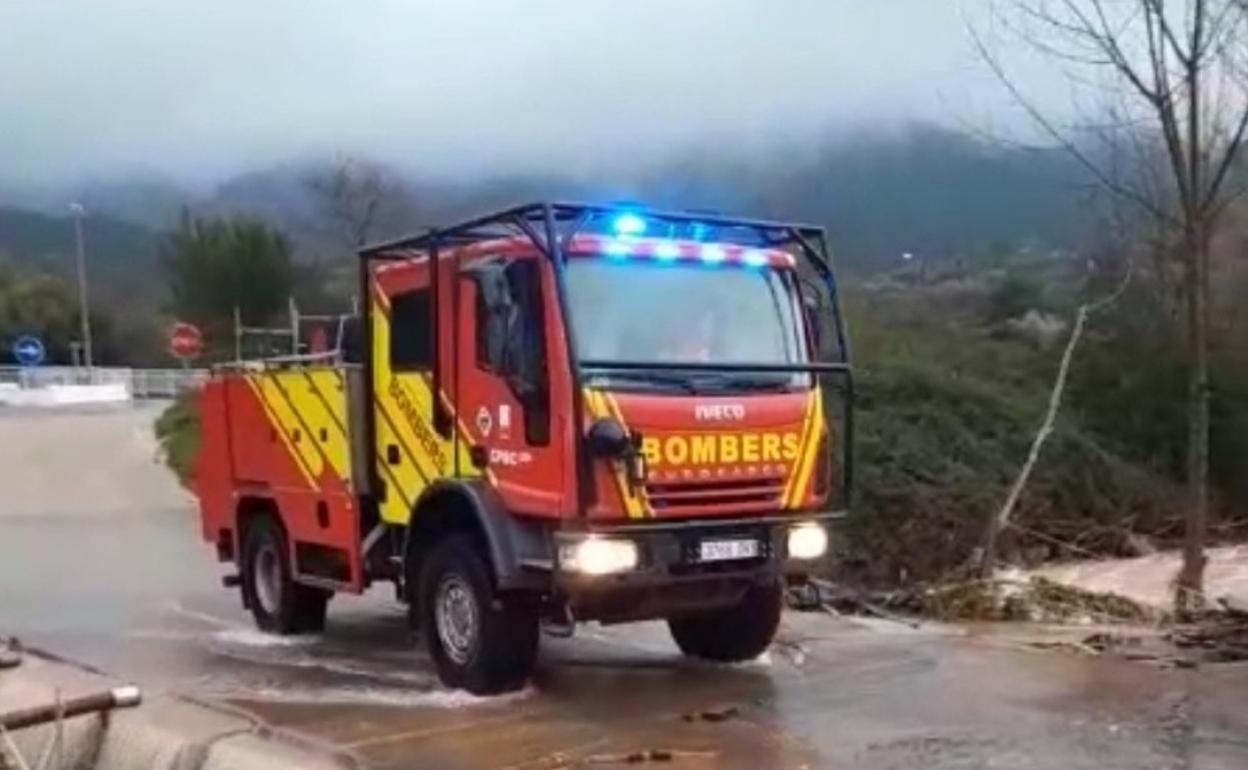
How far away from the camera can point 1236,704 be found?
9.48 metres

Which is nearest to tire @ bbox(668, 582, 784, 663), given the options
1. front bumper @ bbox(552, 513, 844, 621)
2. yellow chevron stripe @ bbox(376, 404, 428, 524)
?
front bumper @ bbox(552, 513, 844, 621)

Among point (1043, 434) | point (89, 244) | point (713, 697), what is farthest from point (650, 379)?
point (89, 244)

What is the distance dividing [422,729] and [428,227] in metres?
2.99

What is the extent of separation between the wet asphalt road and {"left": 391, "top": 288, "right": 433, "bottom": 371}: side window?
189 cm

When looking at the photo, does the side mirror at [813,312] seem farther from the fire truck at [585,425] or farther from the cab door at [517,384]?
the cab door at [517,384]

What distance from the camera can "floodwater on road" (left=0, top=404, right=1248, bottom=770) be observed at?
854 cm

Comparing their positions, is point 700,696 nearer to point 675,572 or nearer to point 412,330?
point 675,572

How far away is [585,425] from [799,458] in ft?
4.73

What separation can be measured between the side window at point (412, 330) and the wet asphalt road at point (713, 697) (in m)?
1.89

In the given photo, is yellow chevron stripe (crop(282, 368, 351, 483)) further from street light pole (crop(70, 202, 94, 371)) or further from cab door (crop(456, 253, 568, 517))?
street light pole (crop(70, 202, 94, 371))

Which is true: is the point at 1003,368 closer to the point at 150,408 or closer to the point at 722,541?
the point at 722,541

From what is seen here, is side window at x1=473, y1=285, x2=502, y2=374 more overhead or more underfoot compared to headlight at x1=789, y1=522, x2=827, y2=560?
more overhead

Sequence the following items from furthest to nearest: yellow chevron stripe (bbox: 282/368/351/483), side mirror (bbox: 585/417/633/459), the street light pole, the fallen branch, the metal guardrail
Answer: the street light pole < the metal guardrail < the fallen branch < yellow chevron stripe (bbox: 282/368/351/483) < side mirror (bbox: 585/417/633/459)

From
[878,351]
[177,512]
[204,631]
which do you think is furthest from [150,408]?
Result: [204,631]
